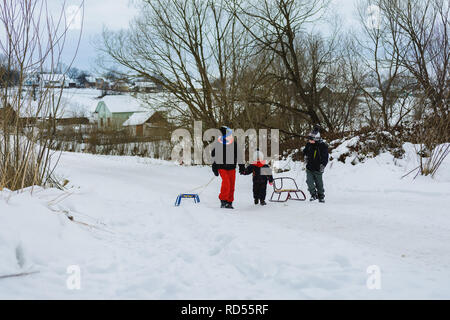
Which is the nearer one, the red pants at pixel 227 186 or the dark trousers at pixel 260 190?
the red pants at pixel 227 186

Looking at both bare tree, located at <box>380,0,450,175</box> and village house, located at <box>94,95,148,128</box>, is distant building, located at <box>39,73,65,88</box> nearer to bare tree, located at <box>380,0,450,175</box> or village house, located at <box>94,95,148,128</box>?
bare tree, located at <box>380,0,450,175</box>

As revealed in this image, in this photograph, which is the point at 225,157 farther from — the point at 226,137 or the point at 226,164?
the point at 226,137

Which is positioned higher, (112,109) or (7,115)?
(112,109)

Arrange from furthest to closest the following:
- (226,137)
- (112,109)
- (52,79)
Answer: (112,109), (226,137), (52,79)

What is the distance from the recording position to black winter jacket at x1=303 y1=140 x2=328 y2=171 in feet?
28.6

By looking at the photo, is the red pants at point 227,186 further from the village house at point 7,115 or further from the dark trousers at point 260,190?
the village house at point 7,115

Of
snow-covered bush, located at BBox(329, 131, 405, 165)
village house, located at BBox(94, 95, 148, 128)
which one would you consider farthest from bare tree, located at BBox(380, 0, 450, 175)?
village house, located at BBox(94, 95, 148, 128)

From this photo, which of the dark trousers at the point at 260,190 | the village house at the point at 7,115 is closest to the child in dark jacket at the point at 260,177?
the dark trousers at the point at 260,190

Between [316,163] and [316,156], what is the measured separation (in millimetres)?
173

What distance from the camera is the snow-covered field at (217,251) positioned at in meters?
3.10

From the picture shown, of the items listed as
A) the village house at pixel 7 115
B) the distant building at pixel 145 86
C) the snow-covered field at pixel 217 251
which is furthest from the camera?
the distant building at pixel 145 86

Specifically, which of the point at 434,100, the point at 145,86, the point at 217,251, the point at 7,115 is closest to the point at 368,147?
the point at 434,100

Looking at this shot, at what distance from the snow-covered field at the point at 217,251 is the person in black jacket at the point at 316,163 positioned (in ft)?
4.83

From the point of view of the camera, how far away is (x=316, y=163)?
28.6ft
